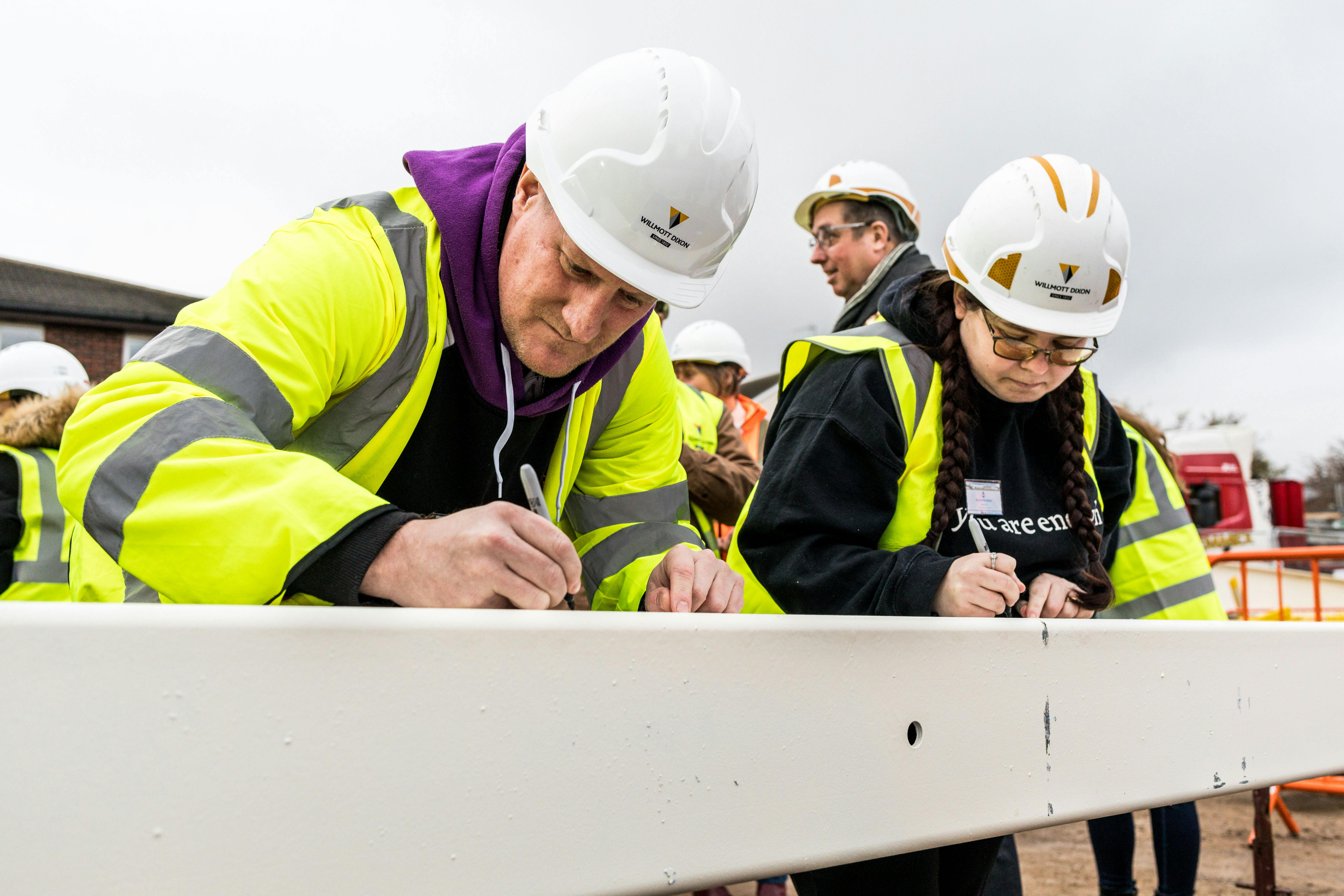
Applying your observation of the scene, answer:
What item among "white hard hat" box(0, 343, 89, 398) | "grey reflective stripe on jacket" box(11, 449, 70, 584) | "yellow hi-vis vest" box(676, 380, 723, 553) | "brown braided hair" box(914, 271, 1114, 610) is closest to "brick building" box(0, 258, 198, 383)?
"white hard hat" box(0, 343, 89, 398)

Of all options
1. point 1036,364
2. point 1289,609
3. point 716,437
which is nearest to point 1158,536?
point 1036,364

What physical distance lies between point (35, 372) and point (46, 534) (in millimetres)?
1987

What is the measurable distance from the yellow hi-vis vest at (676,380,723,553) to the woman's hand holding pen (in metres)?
2.78

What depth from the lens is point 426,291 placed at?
1643 millimetres

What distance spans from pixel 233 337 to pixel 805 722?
0.91 meters

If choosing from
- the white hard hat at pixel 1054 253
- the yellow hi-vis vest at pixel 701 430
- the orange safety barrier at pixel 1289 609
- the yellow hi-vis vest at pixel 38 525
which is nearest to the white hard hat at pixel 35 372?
the yellow hi-vis vest at pixel 38 525

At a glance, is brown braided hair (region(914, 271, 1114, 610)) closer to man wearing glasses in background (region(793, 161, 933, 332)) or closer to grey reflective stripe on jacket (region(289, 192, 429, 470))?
grey reflective stripe on jacket (region(289, 192, 429, 470))

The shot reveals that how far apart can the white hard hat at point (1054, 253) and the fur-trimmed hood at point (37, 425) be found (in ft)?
11.1

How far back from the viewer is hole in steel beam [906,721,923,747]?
1.29m

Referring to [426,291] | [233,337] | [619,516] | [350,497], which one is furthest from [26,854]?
[619,516]

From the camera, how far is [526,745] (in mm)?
972

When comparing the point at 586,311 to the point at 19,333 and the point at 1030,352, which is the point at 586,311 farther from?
the point at 19,333

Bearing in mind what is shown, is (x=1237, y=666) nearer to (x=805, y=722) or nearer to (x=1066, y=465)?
(x=1066, y=465)

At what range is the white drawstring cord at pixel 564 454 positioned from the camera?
75.0 inches
